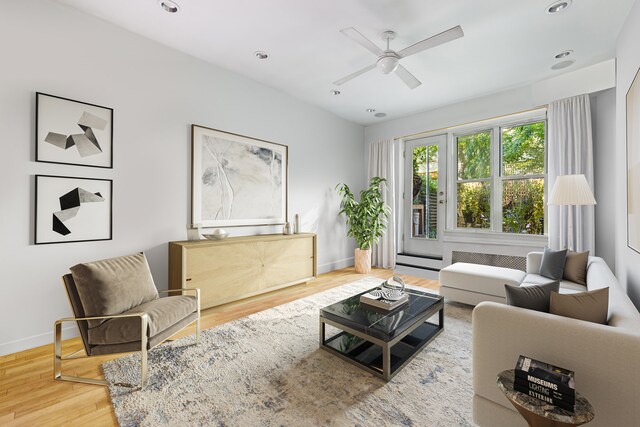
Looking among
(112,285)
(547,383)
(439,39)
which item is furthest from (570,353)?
(112,285)

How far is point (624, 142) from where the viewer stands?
253 centimetres

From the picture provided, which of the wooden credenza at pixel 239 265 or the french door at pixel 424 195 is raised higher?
the french door at pixel 424 195

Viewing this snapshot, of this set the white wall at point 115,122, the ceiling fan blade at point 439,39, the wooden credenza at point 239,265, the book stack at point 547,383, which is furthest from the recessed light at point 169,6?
the book stack at point 547,383

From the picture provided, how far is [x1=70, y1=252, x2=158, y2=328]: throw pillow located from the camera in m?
1.93

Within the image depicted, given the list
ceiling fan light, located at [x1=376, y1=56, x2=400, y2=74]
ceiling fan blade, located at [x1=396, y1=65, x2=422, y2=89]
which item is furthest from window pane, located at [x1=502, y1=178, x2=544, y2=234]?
ceiling fan light, located at [x1=376, y1=56, x2=400, y2=74]

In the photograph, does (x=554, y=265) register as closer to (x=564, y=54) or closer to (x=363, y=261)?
(x=564, y=54)

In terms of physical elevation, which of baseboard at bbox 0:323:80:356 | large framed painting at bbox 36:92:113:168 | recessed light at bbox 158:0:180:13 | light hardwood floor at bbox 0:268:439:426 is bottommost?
light hardwood floor at bbox 0:268:439:426

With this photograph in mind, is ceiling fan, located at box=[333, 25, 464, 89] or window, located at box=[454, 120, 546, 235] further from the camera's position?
window, located at box=[454, 120, 546, 235]

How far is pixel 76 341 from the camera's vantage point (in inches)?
100

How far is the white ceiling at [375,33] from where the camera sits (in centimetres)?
245

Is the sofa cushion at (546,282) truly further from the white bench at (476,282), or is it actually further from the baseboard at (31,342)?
the baseboard at (31,342)

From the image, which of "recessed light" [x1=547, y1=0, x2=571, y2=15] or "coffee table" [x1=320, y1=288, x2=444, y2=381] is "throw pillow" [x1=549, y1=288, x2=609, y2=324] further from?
"recessed light" [x1=547, y1=0, x2=571, y2=15]

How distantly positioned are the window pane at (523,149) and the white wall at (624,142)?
1317 millimetres

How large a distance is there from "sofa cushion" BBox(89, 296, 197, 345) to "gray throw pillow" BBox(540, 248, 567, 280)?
3.56 m
